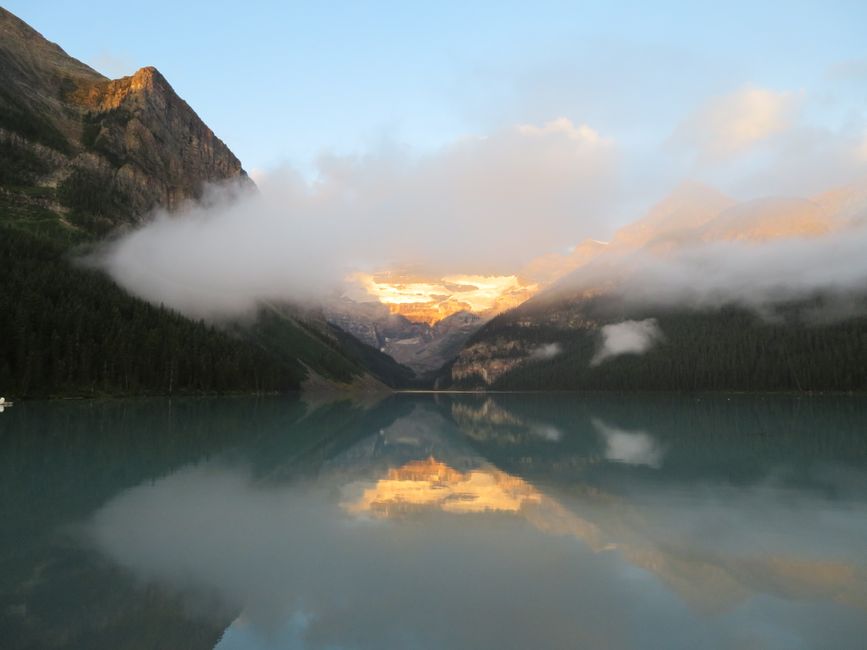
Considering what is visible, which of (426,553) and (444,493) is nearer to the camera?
(426,553)

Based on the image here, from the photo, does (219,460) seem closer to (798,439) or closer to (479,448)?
(479,448)

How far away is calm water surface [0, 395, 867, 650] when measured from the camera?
11500 mm

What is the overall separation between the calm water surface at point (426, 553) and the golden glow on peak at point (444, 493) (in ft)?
0.58

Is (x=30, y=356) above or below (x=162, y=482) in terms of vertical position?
above

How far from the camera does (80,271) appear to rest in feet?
454

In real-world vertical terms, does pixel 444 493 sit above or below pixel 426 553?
below

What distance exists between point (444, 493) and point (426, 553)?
30.8 ft

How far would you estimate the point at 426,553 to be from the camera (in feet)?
54.3

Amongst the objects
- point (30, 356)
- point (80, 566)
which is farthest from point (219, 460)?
point (30, 356)

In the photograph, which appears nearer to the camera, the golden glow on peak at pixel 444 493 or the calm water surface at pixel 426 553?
the calm water surface at pixel 426 553

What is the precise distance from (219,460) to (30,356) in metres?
76.2

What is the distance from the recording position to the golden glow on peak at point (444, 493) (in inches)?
893

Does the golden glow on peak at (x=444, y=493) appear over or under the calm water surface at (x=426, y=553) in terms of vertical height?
under

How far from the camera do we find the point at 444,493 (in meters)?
25.9
